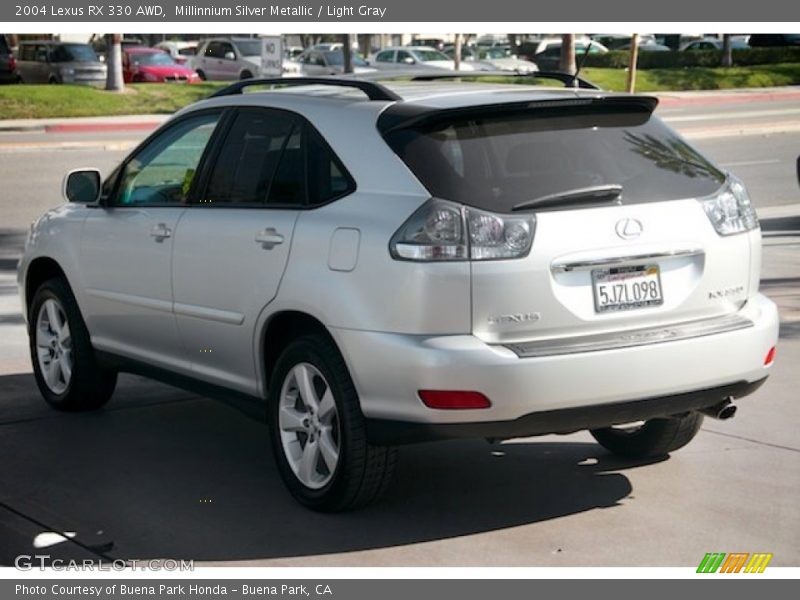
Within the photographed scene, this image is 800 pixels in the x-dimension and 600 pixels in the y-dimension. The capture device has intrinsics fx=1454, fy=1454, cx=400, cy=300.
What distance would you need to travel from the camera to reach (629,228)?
558 centimetres

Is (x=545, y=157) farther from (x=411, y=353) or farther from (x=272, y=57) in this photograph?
(x=272, y=57)

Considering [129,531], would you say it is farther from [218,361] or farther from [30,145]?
[30,145]

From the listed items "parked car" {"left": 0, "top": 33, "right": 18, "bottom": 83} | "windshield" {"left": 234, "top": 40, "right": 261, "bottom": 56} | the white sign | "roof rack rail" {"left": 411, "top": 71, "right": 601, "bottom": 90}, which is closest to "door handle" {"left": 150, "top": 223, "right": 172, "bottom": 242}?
"roof rack rail" {"left": 411, "top": 71, "right": 601, "bottom": 90}

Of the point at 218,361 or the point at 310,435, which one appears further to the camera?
the point at 218,361

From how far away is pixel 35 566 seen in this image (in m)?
5.33

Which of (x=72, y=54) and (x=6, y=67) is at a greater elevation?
(x=72, y=54)

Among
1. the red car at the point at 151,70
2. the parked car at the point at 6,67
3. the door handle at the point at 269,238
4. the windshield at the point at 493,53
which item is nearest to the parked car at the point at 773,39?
the windshield at the point at 493,53

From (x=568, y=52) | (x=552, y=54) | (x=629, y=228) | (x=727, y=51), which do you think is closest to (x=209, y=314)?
(x=629, y=228)

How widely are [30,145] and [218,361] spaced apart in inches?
795

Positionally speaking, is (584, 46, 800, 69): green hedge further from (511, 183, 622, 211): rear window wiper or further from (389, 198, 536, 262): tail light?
(389, 198, 536, 262): tail light

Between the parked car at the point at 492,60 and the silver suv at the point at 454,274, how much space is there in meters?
39.9

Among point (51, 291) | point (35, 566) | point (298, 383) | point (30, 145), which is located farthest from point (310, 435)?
point (30, 145)

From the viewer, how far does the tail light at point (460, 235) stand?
17.6 ft

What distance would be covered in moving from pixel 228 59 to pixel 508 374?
142 ft
